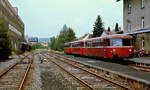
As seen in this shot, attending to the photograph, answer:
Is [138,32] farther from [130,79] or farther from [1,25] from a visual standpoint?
[130,79]

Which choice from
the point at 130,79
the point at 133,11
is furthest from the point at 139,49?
the point at 130,79

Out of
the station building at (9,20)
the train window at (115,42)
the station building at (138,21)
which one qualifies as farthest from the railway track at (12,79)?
Answer: the station building at (138,21)

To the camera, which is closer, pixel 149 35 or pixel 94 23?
pixel 149 35

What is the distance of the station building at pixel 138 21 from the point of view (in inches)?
1411

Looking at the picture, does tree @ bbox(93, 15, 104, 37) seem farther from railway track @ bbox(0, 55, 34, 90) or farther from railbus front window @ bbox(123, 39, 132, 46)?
railway track @ bbox(0, 55, 34, 90)

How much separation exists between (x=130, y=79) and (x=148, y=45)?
22.3 metres

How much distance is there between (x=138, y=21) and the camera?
3888 cm

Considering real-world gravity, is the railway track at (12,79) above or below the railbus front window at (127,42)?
below

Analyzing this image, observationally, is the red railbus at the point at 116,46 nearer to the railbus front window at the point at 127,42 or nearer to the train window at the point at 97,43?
the railbus front window at the point at 127,42

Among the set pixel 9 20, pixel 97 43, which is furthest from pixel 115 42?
pixel 9 20

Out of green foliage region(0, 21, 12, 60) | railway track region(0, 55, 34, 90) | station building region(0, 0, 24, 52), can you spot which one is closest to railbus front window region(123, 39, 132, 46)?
railway track region(0, 55, 34, 90)

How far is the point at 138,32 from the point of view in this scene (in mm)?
36688

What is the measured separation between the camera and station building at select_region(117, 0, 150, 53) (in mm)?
35844

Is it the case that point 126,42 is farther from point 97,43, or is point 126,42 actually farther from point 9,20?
point 9,20
